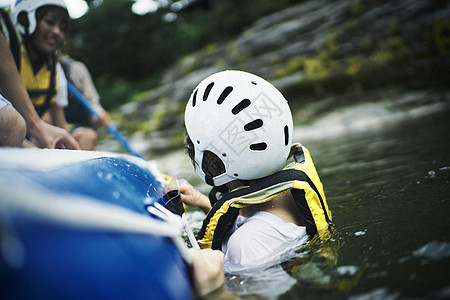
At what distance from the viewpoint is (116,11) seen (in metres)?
22.9

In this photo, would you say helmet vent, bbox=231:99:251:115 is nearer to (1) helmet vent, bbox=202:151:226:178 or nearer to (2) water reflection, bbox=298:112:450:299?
(1) helmet vent, bbox=202:151:226:178

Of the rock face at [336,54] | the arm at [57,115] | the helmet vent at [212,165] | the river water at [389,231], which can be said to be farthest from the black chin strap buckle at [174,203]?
the rock face at [336,54]

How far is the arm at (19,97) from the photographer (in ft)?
7.67

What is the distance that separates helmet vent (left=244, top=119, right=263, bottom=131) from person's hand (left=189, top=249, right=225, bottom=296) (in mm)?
765

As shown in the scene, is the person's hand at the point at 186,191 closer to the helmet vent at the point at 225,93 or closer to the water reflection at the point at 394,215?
the helmet vent at the point at 225,93

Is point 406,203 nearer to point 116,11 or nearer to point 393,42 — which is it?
point 393,42

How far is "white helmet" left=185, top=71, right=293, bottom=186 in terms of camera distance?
2055 mm

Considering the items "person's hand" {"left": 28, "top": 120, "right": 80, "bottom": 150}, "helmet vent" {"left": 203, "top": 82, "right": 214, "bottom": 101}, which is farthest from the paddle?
"helmet vent" {"left": 203, "top": 82, "right": 214, "bottom": 101}

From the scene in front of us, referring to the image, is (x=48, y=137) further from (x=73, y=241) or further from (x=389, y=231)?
(x=389, y=231)

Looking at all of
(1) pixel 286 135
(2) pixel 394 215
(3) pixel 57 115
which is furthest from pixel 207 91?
(3) pixel 57 115

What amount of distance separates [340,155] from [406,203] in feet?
9.52

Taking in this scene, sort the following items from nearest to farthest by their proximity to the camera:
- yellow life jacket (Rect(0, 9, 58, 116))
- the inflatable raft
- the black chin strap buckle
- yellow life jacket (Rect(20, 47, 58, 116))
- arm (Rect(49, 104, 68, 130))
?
the inflatable raft < the black chin strap buckle < yellow life jacket (Rect(0, 9, 58, 116)) < yellow life jacket (Rect(20, 47, 58, 116)) < arm (Rect(49, 104, 68, 130))

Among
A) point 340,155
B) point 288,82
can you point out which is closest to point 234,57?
point 288,82

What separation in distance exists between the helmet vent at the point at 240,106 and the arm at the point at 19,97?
136 centimetres
